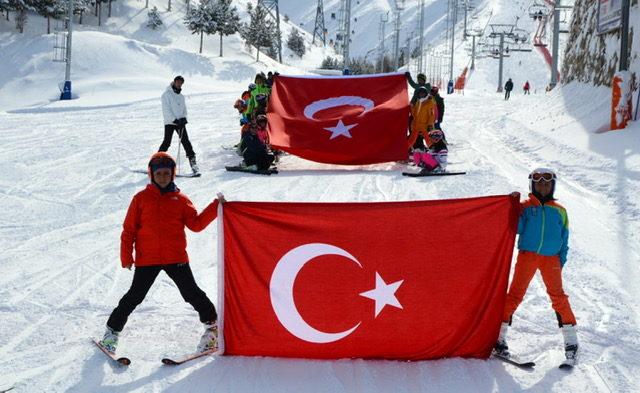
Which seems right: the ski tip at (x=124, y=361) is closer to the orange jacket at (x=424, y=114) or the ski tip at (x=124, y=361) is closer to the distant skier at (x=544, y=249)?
the distant skier at (x=544, y=249)

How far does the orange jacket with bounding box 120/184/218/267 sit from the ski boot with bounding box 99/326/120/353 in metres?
0.54

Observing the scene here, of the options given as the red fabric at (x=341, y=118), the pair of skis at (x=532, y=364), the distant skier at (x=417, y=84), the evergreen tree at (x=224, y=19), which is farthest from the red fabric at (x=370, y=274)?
the evergreen tree at (x=224, y=19)

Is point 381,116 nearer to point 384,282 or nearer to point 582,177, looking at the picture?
point 582,177

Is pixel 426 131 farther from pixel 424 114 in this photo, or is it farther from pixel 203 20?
pixel 203 20

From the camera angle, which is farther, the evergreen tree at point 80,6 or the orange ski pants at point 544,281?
the evergreen tree at point 80,6

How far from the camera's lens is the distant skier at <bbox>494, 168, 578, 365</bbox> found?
4379 millimetres

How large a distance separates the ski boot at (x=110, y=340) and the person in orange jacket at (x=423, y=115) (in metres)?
Result: 8.24

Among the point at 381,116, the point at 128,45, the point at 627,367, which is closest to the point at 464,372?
the point at 627,367

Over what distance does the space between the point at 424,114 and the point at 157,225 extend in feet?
27.1

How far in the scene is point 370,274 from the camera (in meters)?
4.42

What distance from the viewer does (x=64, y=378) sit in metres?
4.22

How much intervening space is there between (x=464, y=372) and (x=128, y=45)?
42.6 m

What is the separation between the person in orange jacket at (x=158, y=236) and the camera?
4.43 metres

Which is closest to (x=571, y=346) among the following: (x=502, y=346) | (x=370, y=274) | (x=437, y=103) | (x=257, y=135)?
(x=502, y=346)
